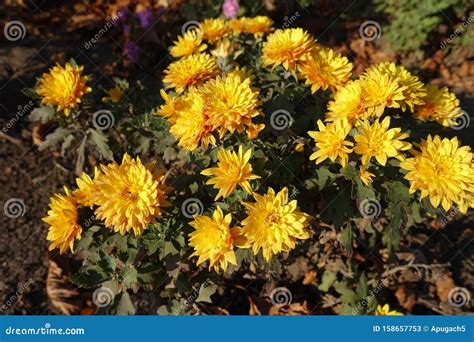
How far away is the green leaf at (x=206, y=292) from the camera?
8.01ft

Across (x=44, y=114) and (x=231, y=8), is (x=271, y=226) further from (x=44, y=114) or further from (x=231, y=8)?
(x=231, y=8)

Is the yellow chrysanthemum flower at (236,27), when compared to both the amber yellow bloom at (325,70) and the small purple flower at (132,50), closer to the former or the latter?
the amber yellow bloom at (325,70)

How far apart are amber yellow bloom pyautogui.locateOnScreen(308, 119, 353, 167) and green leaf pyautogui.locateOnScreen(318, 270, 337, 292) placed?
1216 mm

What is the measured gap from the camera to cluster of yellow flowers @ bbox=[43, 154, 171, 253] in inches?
75.8

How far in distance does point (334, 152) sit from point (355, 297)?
120 cm

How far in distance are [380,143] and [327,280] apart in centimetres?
136

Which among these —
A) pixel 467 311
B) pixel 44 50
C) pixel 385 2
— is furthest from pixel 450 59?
pixel 44 50

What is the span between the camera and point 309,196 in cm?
237

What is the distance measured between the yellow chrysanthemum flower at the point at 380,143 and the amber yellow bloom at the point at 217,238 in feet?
2.20

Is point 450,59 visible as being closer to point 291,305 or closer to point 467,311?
point 467,311

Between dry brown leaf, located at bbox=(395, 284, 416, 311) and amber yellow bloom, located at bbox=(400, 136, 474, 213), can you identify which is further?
dry brown leaf, located at bbox=(395, 284, 416, 311)

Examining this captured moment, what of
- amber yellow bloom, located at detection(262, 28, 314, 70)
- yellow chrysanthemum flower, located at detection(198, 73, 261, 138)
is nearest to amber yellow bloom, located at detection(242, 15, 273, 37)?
amber yellow bloom, located at detection(262, 28, 314, 70)

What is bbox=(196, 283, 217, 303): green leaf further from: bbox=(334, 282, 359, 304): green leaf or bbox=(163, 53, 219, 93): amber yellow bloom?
bbox=(163, 53, 219, 93): amber yellow bloom

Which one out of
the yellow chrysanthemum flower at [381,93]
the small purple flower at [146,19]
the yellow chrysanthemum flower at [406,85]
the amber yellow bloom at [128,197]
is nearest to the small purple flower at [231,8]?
the small purple flower at [146,19]
